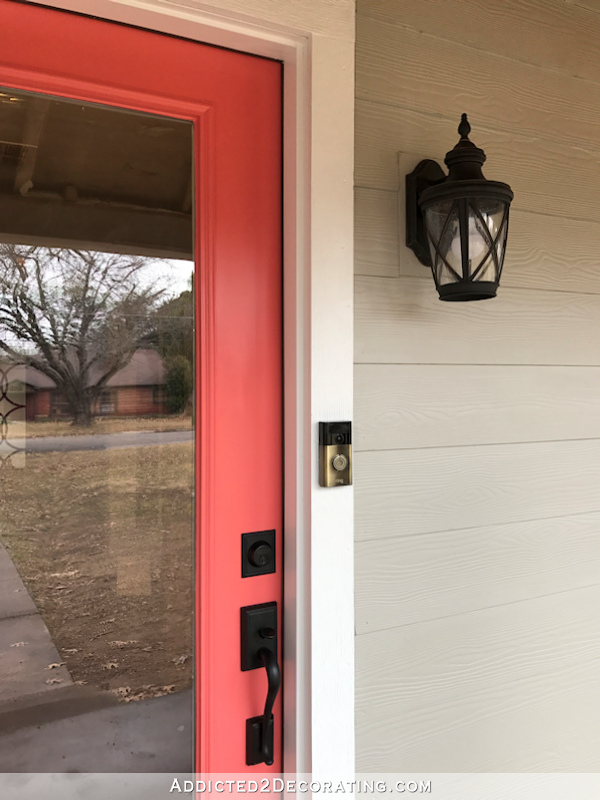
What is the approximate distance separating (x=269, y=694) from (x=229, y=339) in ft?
2.17

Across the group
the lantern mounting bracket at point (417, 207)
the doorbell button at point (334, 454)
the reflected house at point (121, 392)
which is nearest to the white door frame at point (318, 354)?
the doorbell button at point (334, 454)

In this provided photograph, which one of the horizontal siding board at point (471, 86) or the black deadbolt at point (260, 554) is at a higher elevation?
the horizontal siding board at point (471, 86)

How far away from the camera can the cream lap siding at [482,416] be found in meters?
1.17

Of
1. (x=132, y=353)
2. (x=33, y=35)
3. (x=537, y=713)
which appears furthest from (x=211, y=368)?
(x=537, y=713)

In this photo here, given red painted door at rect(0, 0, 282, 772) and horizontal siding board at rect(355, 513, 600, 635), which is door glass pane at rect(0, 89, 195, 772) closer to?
red painted door at rect(0, 0, 282, 772)

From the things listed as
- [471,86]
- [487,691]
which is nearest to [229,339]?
[471,86]

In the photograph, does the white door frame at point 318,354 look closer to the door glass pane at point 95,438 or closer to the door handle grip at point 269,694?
the door handle grip at point 269,694

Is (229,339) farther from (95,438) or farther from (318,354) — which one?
(95,438)

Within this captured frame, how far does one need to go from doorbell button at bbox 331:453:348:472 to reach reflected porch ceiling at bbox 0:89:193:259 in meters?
0.47

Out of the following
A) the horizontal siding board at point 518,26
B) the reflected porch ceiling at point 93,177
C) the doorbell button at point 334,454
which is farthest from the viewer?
the horizontal siding board at point 518,26

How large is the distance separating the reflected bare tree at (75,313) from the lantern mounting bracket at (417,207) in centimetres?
51

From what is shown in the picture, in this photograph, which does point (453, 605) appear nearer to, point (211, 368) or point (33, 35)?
point (211, 368)

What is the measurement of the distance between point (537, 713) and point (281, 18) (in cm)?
156

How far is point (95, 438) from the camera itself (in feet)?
3.40
